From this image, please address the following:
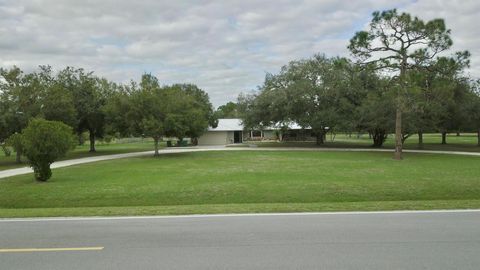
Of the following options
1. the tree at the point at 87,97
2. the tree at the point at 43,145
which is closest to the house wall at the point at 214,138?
the tree at the point at 87,97

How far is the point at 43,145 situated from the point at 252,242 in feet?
45.1

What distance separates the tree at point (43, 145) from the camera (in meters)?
17.9

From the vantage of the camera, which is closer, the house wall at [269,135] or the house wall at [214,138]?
the house wall at [214,138]

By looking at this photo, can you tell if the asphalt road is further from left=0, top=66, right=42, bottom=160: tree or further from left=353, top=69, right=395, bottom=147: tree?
left=353, top=69, right=395, bottom=147: tree

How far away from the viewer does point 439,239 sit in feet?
22.9

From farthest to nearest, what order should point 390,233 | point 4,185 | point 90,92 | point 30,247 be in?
point 90,92, point 4,185, point 390,233, point 30,247

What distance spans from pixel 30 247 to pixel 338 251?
4.76 meters

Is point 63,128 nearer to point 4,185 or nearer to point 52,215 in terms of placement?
point 4,185

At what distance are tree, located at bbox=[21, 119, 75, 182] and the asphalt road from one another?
8.87 m

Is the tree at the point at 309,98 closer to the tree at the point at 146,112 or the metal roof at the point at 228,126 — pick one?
the metal roof at the point at 228,126

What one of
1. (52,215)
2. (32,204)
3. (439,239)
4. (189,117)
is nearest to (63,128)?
(32,204)

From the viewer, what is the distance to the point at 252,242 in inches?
276

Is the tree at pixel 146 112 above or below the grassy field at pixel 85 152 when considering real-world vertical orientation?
above

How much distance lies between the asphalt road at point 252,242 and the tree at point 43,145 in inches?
349
